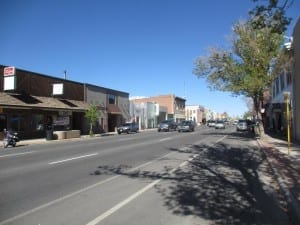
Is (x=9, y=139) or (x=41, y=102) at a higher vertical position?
(x=41, y=102)

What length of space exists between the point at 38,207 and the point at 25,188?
95.4 inches

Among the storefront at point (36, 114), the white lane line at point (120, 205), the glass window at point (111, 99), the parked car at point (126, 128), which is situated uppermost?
the glass window at point (111, 99)

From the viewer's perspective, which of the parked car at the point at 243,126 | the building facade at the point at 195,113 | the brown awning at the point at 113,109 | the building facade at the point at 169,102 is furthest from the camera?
the building facade at the point at 195,113

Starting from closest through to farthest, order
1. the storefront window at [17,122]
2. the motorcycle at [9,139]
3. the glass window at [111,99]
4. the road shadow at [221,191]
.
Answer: the road shadow at [221,191]
the motorcycle at [9,139]
the storefront window at [17,122]
the glass window at [111,99]

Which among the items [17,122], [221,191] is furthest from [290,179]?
[17,122]

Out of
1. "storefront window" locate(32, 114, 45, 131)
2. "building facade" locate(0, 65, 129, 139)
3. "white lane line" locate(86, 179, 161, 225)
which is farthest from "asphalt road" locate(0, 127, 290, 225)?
"storefront window" locate(32, 114, 45, 131)

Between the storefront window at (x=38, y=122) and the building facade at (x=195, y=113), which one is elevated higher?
the building facade at (x=195, y=113)

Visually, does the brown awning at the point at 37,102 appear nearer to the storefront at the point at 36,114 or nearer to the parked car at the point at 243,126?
the storefront at the point at 36,114

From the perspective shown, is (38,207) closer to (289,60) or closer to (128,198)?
(128,198)

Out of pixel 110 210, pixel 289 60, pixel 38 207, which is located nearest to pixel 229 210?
pixel 110 210

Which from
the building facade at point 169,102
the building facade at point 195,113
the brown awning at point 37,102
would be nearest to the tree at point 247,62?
the brown awning at point 37,102

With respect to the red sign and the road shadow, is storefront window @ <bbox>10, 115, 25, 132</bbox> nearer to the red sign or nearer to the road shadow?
the red sign

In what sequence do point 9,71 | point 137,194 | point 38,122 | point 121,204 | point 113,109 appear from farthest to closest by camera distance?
1. point 113,109
2. point 38,122
3. point 9,71
4. point 137,194
5. point 121,204

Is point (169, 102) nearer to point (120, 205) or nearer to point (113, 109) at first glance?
point (113, 109)
